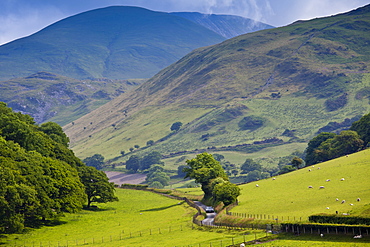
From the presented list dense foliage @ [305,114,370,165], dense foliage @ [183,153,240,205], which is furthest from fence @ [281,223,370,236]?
dense foliage @ [305,114,370,165]

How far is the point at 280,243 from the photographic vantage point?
172 feet

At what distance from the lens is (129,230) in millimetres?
83875

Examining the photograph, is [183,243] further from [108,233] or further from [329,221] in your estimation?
[108,233]

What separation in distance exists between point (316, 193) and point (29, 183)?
166 ft

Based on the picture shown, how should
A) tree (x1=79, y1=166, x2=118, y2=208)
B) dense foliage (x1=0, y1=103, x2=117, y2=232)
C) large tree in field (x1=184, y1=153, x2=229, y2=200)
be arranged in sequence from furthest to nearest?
1. tree (x1=79, y1=166, x2=118, y2=208)
2. large tree in field (x1=184, y1=153, x2=229, y2=200)
3. dense foliage (x1=0, y1=103, x2=117, y2=232)

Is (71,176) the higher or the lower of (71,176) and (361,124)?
the lower

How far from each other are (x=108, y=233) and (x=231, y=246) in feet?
111

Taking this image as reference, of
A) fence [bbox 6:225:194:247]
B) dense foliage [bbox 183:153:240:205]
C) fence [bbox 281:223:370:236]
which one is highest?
dense foliage [bbox 183:153:240:205]

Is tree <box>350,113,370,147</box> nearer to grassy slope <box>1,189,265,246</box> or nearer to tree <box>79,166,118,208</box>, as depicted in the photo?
grassy slope <box>1,189,265,246</box>

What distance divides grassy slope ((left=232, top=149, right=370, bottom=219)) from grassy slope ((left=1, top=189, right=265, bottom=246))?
11.3 meters

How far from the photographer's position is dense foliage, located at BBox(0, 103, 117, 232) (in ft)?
249

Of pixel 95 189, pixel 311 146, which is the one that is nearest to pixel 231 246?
pixel 95 189

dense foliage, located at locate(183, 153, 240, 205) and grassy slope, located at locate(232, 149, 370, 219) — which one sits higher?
dense foliage, located at locate(183, 153, 240, 205)

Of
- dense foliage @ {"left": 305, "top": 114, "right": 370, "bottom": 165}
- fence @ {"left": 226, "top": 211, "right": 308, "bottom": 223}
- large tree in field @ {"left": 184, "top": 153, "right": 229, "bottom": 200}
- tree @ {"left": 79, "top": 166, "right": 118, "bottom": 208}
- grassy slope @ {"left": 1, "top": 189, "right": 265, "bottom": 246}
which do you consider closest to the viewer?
fence @ {"left": 226, "top": 211, "right": 308, "bottom": 223}
